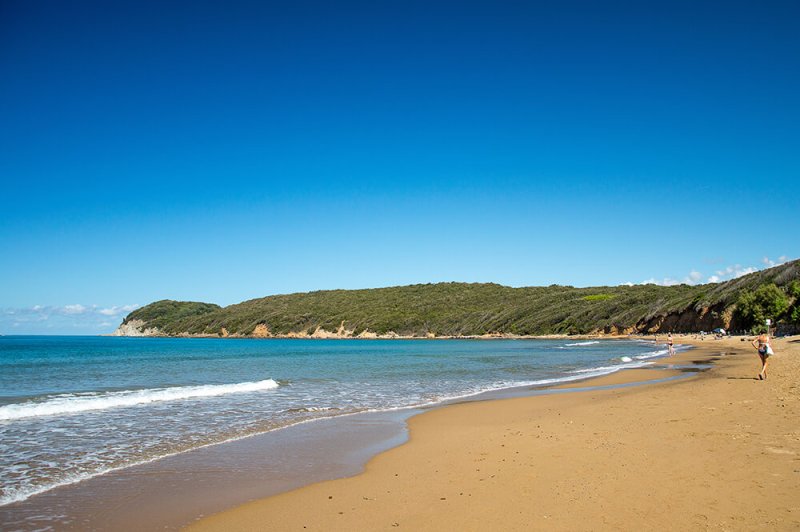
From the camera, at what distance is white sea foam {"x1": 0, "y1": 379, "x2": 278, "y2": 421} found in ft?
46.5

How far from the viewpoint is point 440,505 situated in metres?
6.05

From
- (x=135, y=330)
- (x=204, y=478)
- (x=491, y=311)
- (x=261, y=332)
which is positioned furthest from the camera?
(x=135, y=330)

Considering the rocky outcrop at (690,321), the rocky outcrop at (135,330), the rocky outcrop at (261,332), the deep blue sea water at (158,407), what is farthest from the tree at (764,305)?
the rocky outcrop at (135,330)

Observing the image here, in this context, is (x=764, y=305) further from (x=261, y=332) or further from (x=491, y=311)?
(x=261, y=332)

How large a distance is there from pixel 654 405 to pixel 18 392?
72.0 feet

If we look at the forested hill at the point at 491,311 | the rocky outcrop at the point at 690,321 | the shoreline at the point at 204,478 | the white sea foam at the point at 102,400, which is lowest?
the shoreline at the point at 204,478

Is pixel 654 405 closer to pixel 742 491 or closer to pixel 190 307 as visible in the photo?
pixel 742 491

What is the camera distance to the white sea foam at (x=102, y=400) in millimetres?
14180

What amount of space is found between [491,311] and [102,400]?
10017cm

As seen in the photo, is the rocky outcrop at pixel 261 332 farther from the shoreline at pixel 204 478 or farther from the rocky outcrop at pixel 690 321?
the shoreline at pixel 204 478

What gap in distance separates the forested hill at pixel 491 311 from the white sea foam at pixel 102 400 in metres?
51.6

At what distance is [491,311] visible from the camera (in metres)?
112

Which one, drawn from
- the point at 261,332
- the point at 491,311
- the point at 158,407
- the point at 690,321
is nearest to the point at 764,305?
the point at 690,321

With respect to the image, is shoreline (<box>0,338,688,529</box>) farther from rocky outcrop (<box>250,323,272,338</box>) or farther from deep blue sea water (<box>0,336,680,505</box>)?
rocky outcrop (<box>250,323,272,338</box>)
